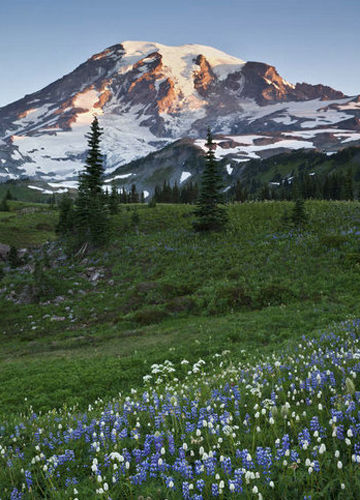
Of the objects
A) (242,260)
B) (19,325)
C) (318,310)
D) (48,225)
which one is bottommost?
(19,325)

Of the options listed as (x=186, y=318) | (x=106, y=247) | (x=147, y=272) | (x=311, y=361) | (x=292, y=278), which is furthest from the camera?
(x=106, y=247)

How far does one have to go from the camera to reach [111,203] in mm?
50031

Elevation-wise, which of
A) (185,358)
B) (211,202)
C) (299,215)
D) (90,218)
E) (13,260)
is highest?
(211,202)

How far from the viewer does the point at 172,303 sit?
23594 millimetres

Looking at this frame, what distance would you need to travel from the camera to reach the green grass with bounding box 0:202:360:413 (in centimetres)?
1372

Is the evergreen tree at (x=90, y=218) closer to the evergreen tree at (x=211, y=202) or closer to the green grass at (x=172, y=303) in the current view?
the green grass at (x=172, y=303)

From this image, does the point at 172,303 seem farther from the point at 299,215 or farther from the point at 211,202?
the point at 299,215

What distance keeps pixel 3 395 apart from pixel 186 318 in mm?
12294

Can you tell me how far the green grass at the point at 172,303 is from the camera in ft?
45.0

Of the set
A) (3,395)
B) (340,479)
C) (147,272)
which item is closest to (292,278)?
(147,272)

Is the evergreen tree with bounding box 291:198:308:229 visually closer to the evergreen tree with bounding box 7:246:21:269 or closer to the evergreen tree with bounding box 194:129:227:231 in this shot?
the evergreen tree with bounding box 194:129:227:231

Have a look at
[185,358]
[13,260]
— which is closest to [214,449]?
[185,358]

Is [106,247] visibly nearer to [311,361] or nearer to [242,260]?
[242,260]

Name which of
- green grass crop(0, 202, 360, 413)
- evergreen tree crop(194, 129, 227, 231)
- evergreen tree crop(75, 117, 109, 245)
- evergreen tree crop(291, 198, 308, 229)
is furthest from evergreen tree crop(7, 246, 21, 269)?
evergreen tree crop(291, 198, 308, 229)
